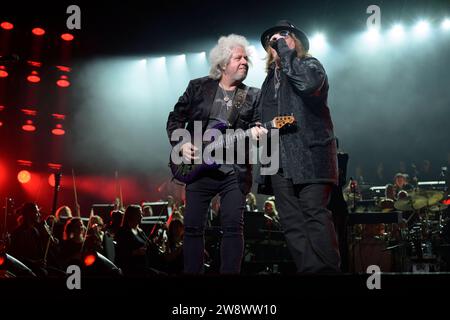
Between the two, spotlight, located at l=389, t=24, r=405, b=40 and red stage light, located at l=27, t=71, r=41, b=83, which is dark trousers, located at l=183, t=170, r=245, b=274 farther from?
spotlight, located at l=389, t=24, r=405, b=40

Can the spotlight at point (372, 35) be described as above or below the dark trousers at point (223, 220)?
above

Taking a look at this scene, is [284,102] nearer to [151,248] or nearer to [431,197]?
[151,248]

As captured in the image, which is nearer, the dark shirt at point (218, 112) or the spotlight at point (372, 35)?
the dark shirt at point (218, 112)

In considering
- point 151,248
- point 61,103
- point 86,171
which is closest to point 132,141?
point 86,171

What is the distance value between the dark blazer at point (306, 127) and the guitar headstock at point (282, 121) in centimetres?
6

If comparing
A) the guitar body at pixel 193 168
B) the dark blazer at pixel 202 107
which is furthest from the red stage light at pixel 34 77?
the guitar body at pixel 193 168

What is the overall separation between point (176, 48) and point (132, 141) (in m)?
3.06

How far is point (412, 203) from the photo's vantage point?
8.59 meters

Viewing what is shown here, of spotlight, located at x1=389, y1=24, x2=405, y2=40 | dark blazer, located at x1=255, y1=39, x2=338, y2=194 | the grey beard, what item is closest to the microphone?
the grey beard

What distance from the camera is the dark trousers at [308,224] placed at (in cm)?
313

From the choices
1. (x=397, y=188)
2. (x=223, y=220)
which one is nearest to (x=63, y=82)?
(x=397, y=188)

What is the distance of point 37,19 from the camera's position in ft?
35.6

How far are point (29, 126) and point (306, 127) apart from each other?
10613 mm

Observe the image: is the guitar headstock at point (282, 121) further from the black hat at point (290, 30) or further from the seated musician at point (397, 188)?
the seated musician at point (397, 188)
